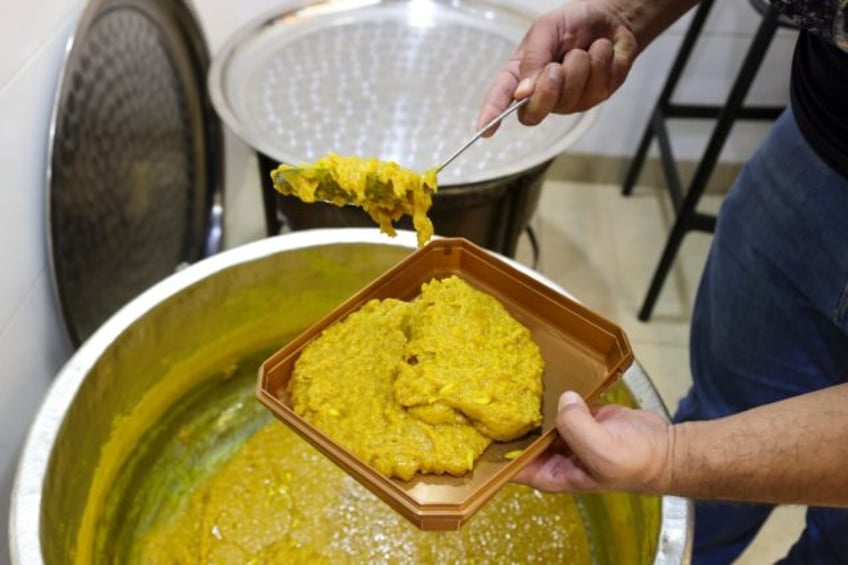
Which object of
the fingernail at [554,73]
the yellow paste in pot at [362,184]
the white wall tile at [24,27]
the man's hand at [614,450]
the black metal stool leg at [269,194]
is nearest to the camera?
the man's hand at [614,450]

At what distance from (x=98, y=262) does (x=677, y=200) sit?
4.54 feet

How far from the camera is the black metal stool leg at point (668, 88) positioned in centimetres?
183

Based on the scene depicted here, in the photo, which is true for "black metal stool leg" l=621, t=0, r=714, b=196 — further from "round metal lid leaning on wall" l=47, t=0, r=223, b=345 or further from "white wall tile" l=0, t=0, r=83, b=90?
"white wall tile" l=0, t=0, r=83, b=90

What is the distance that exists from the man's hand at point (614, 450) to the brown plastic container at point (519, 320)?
0.05 m

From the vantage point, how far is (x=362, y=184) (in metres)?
0.78

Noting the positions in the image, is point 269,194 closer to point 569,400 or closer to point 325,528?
point 325,528

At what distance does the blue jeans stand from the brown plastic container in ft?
1.09

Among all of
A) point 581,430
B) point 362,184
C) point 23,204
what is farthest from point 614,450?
point 23,204

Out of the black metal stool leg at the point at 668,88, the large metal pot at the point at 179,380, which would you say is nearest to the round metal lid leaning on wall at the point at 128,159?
the large metal pot at the point at 179,380

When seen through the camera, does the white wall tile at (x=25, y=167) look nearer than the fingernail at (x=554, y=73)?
No

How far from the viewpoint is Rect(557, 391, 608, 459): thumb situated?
0.65 meters

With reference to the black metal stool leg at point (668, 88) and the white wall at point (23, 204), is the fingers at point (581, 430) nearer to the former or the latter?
the white wall at point (23, 204)

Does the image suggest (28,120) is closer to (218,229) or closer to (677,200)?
(218,229)

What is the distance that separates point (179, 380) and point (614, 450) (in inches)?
27.7
